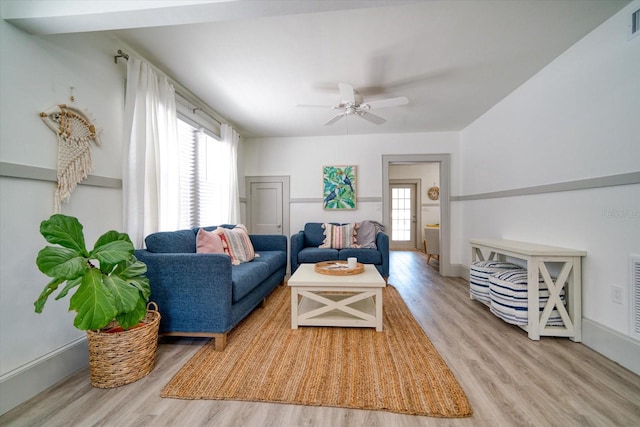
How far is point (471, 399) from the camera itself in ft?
4.58

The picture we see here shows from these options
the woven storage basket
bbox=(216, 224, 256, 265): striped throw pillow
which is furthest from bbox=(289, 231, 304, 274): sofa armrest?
the woven storage basket

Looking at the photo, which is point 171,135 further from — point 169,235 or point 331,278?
point 331,278

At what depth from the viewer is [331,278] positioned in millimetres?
2262

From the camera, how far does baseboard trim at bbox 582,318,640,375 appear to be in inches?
64.1

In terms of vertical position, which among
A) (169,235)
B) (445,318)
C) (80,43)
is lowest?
(445,318)

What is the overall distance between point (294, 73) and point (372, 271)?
6.93 ft

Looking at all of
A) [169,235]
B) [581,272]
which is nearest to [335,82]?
[169,235]

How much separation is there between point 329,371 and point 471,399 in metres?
0.81

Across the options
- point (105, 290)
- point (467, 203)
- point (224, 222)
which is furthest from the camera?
point (467, 203)

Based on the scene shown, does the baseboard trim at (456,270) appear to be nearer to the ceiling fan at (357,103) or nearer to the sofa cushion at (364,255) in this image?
the sofa cushion at (364,255)

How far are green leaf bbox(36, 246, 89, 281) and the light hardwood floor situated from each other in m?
0.73

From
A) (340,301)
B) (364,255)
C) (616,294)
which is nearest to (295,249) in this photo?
(364,255)

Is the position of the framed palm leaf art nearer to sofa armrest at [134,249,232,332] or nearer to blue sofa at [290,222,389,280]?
blue sofa at [290,222,389,280]

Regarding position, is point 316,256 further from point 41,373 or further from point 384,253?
point 41,373
